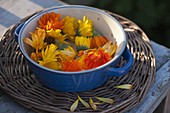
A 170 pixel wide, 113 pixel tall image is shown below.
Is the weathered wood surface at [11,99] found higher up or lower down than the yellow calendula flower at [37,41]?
lower down

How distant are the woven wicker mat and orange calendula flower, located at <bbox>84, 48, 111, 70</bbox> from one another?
0.06 metres

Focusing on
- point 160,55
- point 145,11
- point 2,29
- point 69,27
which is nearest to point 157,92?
point 160,55

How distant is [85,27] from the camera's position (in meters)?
0.87

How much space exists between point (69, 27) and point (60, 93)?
152 mm

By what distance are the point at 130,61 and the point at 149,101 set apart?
0.10 metres

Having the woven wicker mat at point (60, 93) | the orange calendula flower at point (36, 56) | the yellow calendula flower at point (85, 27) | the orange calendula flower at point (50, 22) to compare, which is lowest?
the woven wicker mat at point (60, 93)

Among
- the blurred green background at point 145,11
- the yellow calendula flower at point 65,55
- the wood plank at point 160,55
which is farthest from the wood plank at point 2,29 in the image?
the blurred green background at point 145,11

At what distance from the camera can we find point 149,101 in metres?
0.83

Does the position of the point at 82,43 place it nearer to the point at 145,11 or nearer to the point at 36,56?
the point at 36,56

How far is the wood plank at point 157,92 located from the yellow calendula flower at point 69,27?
0.67ft

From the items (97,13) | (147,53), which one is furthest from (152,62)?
(97,13)

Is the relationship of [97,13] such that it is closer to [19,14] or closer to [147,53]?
[147,53]

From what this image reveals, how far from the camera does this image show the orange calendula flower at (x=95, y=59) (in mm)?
779

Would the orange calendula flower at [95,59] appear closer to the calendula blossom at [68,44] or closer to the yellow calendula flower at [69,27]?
the calendula blossom at [68,44]
